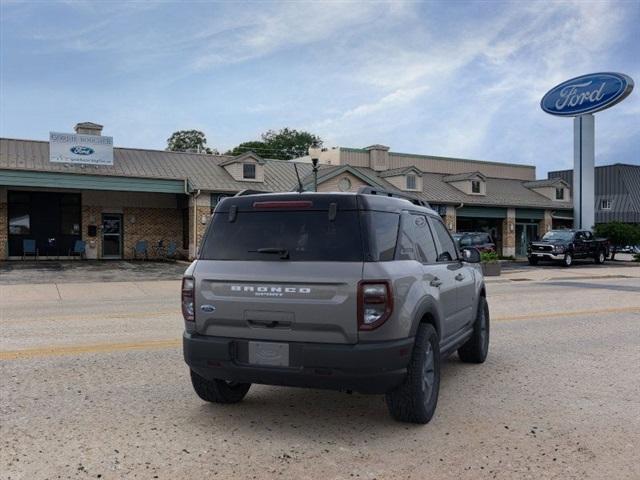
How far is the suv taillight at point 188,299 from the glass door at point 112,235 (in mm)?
26746

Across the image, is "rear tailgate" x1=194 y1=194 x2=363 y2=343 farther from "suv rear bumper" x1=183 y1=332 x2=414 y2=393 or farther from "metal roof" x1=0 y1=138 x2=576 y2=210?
"metal roof" x1=0 y1=138 x2=576 y2=210

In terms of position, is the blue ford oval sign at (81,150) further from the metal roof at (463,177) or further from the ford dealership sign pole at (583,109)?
the ford dealership sign pole at (583,109)

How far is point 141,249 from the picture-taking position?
30.0 meters

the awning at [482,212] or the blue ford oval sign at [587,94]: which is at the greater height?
the blue ford oval sign at [587,94]

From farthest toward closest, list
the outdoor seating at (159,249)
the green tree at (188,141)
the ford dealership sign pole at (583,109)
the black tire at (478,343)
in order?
the green tree at (188,141) < the ford dealership sign pole at (583,109) < the outdoor seating at (159,249) < the black tire at (478,343)

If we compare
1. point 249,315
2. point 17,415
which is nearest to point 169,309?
point 17,415

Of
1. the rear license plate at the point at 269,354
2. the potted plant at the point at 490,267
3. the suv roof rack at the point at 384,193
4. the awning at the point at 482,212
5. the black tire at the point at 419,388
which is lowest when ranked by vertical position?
the potted plant at the point at 490,267

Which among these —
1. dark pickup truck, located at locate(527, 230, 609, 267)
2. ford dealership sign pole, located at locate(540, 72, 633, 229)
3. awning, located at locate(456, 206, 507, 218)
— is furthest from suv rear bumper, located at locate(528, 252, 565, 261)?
ford dealership sign pole, located at locate(540, 72, 633, 229)

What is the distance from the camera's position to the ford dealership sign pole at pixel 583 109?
34719 millimetres

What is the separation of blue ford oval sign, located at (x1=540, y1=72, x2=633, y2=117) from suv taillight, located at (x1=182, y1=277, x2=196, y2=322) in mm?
34882

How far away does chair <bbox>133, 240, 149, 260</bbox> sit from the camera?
29969 millimetres

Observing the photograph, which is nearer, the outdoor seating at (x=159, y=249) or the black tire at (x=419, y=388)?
the black tire at (x=419, y=388)

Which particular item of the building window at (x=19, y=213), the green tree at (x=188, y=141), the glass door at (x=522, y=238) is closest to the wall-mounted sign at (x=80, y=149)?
the building window at (x=19, y=213)

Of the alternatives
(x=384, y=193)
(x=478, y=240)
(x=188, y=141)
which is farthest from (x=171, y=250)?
(x=188, y=141)
